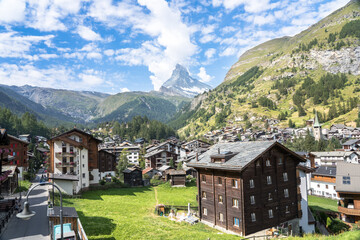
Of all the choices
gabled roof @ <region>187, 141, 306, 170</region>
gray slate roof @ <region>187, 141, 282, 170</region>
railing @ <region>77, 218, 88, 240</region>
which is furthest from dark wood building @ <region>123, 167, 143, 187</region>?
railing @ <region>77, 218, 88, 240</region>

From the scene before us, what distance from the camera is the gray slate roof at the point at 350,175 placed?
4200 centimetres

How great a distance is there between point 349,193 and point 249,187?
2299cm

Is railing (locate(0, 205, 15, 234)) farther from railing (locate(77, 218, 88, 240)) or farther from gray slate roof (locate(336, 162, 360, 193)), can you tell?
gray slate roof (locate(336, 162, 360, 193))

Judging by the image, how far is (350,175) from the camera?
144ft

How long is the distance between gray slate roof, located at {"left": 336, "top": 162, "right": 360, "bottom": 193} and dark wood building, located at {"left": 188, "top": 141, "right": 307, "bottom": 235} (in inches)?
422

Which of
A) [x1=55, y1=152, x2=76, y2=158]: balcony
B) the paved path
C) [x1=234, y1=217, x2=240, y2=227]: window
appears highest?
[x1=55, y1=152, x2=76, y2=158]: balcony

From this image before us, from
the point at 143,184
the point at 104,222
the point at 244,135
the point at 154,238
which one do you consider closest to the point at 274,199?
the point at 154,238

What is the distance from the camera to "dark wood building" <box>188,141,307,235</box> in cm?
3156

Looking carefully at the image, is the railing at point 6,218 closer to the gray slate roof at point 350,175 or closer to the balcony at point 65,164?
the balcony at point 65,164

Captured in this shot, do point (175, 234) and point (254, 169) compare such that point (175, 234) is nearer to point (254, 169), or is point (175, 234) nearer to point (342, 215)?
point (254, 169)

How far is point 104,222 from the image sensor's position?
29219mm

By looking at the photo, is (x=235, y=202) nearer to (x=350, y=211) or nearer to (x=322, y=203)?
(x=350, y=211)

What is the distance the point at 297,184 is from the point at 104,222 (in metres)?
29.4

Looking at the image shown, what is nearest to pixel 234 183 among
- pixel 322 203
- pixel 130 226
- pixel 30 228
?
pixel 130 226
